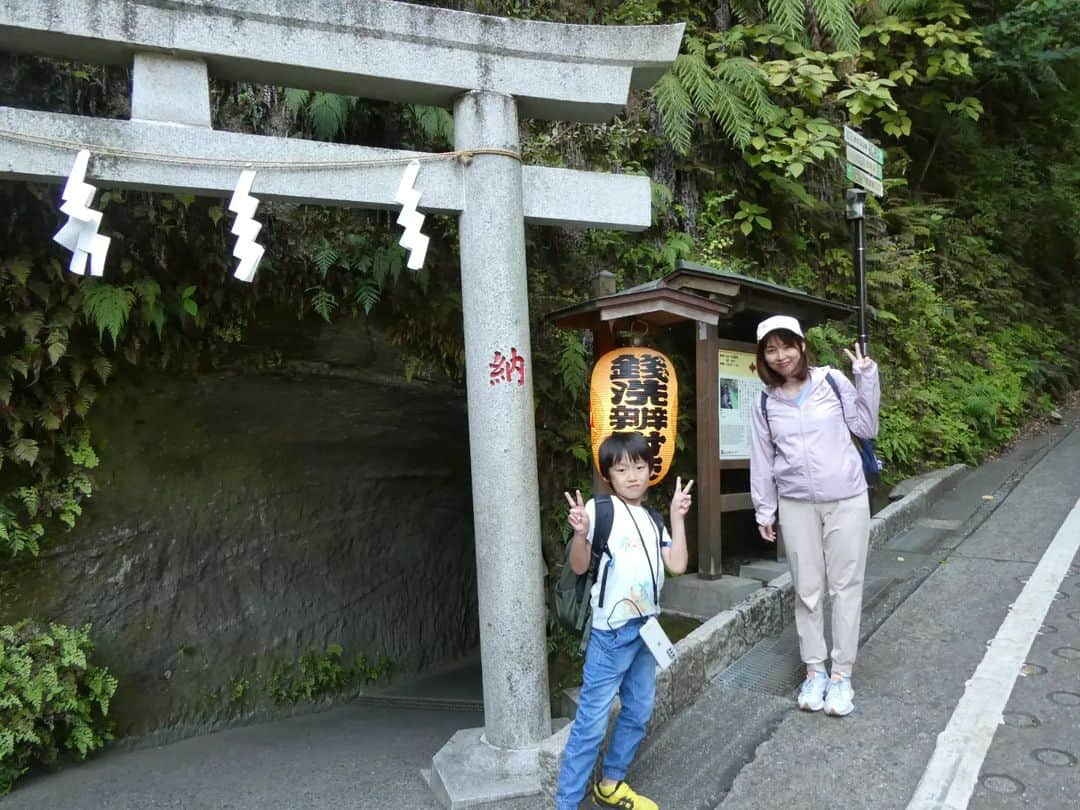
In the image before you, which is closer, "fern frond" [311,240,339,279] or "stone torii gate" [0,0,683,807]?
"stone torii gate" [0,0,683,807]

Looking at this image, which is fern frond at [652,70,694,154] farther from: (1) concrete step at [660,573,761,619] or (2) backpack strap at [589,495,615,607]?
(2) backpack strap at [589,495,615,607]

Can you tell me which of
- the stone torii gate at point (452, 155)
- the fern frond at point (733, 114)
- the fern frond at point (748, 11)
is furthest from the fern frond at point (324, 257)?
the fern frond at point (748, 11)

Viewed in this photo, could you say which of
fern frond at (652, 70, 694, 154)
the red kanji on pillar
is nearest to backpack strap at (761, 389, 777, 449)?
the red kanji on pillar

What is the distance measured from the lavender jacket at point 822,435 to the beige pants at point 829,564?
10 cm

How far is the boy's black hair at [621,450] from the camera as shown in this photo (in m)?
3.32

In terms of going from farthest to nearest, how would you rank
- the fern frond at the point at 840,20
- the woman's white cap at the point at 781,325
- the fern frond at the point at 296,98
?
the fern frond at the point at 840,20
the fern frond at the point at 296,98
the woman's white cap at the point at 781,325

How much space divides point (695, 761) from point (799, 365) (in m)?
2.22

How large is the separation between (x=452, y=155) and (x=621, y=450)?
2.00 meters

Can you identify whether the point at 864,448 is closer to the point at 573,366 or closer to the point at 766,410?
the point at 766,410

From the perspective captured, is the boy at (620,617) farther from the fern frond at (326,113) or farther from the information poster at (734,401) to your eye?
the fern frond at (326,113)

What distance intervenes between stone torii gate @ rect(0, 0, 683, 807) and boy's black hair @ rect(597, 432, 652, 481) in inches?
32.2

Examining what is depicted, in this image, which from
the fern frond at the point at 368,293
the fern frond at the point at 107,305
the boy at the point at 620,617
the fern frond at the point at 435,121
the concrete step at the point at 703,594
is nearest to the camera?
the boy at the point at 620,617

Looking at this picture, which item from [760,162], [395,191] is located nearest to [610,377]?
[395,191]

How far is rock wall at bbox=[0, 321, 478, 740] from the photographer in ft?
→ 18.7
